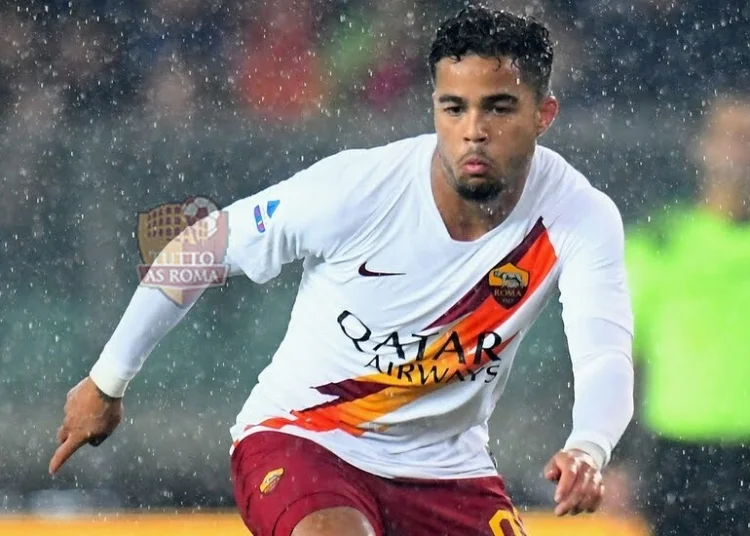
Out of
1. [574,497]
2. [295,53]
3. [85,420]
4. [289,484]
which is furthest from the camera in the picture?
[295,53]

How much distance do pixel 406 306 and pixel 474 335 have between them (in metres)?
0.15

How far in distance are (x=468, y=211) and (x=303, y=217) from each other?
34 centimetres

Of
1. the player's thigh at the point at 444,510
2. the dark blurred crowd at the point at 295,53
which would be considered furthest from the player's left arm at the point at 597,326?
the dark blurred crowd at the point at 295,53

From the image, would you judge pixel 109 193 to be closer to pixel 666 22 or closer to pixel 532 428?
pixel 532 428

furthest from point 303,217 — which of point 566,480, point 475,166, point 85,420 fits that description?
point 566,480

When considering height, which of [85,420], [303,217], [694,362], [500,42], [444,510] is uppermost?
[500,42]

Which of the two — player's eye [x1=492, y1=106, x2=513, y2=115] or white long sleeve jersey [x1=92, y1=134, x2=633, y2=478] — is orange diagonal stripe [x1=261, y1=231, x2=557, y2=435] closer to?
white long sleeve jersey [x1=92, y1=134, x2=633, y2=478]

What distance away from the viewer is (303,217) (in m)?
3.03

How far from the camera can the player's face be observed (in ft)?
9.77

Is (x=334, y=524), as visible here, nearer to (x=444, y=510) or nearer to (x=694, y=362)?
(x=444, y=510)

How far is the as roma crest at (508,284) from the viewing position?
3.03m

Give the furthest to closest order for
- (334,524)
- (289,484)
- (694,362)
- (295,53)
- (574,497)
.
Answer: (295,53), (694,362), (289,484), (334,524), (574,497)

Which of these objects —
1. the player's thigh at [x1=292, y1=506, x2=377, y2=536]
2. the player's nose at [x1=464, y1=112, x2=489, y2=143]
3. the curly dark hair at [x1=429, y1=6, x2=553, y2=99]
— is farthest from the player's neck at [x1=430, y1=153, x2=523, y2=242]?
the player's thigh at [x1=292, y1=506, x2=377, y2=536]

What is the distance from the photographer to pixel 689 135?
584 cm
